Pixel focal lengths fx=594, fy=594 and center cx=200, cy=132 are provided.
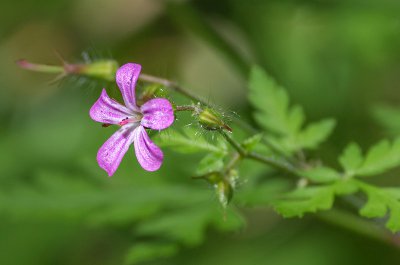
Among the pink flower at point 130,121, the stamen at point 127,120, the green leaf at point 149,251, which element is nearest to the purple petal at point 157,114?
the pink flower at point 130,121

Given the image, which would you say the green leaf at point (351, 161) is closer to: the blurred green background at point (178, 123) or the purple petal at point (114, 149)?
the blurred green background at point (178, 123)

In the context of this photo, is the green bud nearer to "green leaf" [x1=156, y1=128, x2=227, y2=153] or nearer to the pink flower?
"green leaf" [x1=156, y1=128, x2=227, y2=153]

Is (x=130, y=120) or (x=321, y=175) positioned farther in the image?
(x=321, y=175)

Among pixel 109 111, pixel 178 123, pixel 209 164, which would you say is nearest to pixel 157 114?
pixel 109 111

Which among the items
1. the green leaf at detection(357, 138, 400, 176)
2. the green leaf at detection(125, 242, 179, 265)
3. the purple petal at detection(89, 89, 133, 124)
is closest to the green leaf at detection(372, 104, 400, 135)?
the green leaf at detection(357, 138, 400, 176)

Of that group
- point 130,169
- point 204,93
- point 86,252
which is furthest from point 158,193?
point 204,93

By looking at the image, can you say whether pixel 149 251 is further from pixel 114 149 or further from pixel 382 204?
pixel 382 204

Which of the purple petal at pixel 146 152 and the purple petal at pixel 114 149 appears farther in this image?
the purple petal at pixel 114 149
